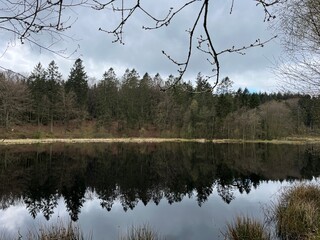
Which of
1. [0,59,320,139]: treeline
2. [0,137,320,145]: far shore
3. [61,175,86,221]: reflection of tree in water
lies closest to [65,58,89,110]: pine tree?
[0,59,320,139]: treeline

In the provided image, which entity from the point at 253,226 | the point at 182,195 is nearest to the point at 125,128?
the point at 182,195

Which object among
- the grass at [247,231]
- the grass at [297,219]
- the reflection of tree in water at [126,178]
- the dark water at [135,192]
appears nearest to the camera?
the grass at [247,231]

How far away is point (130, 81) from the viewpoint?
74.6m

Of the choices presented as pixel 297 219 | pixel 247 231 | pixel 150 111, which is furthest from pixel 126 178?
pixel 150 111

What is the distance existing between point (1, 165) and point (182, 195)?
16.8 meters

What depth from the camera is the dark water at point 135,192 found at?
14258mm

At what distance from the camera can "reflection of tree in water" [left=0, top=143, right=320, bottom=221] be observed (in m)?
18.7

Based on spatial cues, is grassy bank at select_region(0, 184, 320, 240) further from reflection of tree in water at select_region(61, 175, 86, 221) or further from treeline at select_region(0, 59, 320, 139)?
treeline at select_region(0, 59, 320, 139)

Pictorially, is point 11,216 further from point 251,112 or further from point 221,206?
point 251,112

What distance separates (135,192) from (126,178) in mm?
4810

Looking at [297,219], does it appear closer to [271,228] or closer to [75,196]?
[271,228]

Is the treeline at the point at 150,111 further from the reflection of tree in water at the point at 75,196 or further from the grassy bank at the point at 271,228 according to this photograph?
the grassy bank at the point at 271,228

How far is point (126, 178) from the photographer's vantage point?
2523 cm

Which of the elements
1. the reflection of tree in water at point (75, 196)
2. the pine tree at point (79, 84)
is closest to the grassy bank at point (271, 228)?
→ the reflection of tree in water at point (75, 196)
